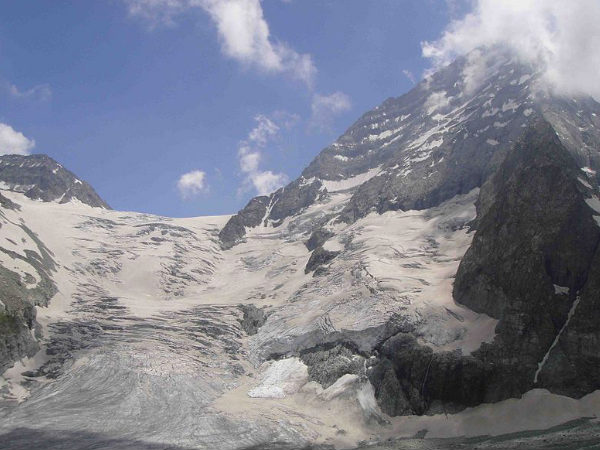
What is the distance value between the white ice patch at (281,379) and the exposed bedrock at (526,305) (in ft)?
33.0

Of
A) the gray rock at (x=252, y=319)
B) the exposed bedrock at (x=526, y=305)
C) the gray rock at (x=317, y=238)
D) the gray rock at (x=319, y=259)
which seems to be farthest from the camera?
the gray rock at (x=317, y=238)

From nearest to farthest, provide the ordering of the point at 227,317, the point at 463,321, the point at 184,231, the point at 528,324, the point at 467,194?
the point at 528,324 → the point at 463,321 → the point at 227,317 → the point at 467,194 → the point at 184,231

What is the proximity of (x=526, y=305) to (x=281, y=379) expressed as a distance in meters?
31.8

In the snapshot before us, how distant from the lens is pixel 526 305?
60.6 m

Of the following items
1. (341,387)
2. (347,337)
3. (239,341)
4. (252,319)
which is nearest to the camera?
(341,387)

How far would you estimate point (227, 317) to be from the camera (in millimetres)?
91562

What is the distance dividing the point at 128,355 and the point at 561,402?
51.8 meters

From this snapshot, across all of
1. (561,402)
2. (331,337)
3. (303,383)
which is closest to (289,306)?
(331,337)

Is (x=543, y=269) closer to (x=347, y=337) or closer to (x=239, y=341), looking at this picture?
(x=347, y=337)

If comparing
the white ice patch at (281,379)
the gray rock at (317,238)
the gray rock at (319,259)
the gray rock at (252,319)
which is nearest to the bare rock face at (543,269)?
the white ice patch at (281,379)

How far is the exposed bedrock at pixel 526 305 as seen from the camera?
55.5 m

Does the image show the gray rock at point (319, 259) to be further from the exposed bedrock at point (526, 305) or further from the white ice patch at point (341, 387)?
the white ice patch at point (341, 387)

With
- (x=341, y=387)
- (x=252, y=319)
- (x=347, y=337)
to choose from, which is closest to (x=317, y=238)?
(x=252, y=319)

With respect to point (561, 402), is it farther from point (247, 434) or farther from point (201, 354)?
point (201, 354)
